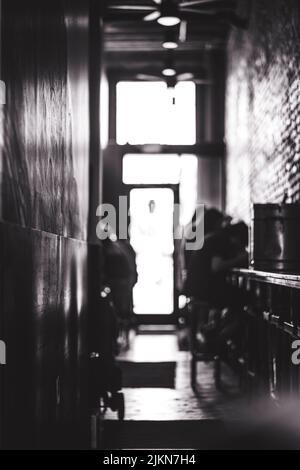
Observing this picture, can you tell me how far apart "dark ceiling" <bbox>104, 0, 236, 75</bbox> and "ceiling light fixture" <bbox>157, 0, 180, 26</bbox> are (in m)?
1.95

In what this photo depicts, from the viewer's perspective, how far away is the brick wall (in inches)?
219

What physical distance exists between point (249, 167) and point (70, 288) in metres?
5.53

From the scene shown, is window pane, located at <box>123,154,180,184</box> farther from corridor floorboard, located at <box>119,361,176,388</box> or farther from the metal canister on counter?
the metal canister on counter

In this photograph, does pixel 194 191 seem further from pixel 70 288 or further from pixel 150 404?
pixel 70 288

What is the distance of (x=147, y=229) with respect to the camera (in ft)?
40.8

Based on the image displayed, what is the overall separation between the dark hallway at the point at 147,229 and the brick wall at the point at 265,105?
0.03 meters

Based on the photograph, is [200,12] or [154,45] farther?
[154,45]

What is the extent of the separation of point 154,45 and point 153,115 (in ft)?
5.41

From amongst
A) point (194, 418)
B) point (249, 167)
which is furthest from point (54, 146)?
point (249, 167)

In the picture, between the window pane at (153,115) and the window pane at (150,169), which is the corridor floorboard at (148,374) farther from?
the window pane at (153,115)

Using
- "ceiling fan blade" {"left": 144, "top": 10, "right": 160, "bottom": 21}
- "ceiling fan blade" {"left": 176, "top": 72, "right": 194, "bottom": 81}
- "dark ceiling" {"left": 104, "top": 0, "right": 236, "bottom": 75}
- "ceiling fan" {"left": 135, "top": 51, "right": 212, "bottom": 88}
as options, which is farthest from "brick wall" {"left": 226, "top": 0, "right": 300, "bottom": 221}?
"ceiling fan blade" {"left": 144, "top": 10, "right": 160, "bottom": 21}

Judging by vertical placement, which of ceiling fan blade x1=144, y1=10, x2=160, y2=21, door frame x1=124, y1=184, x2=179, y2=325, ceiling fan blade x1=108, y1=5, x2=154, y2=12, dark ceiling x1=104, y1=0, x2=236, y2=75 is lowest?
door frame x1=124, y1=184, x2=179, y2=325

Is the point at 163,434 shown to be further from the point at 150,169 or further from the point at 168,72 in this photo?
the point at 150,169

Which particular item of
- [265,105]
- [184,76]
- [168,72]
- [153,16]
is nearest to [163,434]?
[265,105]
